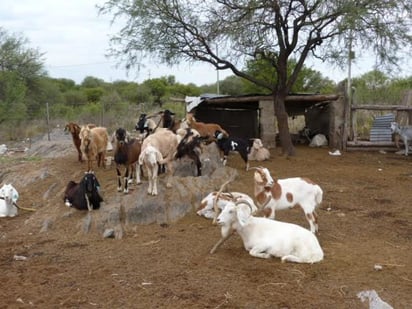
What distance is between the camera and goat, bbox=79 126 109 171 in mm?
11219

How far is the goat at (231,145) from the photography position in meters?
13.3

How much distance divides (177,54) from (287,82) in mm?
3495

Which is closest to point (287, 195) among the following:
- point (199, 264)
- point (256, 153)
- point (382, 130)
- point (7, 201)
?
point (199, 264)

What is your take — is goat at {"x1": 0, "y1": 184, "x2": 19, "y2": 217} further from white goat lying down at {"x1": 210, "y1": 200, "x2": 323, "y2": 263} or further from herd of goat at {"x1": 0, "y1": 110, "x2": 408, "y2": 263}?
white goat lying down at {"x1": 210, "y1": 200, "x2": 323, "y2": 263}

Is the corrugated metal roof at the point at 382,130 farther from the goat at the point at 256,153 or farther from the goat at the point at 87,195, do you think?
the goat at the point at 87,195

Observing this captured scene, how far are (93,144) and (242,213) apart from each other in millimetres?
5940

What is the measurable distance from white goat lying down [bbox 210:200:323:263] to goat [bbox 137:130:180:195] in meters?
2.55

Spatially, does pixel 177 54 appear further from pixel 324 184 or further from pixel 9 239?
pixel 9 239

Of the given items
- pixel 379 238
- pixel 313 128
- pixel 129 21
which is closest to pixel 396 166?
pixel 313 128

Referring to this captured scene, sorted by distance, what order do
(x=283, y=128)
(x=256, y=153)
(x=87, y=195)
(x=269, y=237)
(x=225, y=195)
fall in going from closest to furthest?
(x=269, y=237)
(x=225, y=195)
(x=87, y=195)
(x=256, y=153)
(x=283, y=128)

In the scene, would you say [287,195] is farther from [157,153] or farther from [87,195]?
[87,195]

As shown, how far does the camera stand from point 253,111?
66.5ft

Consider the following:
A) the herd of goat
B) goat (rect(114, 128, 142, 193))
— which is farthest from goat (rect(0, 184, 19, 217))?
goat (rect(114, 128, 142, 193))

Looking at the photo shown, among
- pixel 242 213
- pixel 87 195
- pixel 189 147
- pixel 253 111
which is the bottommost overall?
pixel 87 195
